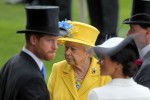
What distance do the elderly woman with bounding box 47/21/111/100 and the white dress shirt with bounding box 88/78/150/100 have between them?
1.08 m

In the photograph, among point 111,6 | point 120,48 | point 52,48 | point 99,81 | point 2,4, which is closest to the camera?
point 120,48

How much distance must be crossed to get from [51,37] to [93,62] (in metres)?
0.90

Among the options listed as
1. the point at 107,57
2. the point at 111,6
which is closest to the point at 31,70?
the point at 107,57

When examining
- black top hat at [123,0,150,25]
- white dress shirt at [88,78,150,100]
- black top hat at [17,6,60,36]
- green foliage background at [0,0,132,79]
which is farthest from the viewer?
green foliage background at [0,0,132,79]

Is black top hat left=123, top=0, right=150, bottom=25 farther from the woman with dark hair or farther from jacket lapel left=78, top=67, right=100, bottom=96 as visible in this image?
the woman with dark hair

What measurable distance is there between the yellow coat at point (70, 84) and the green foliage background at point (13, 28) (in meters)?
3.10

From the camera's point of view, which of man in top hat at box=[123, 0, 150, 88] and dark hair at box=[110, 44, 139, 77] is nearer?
dark hair at box=[110, 44, 139, 77]

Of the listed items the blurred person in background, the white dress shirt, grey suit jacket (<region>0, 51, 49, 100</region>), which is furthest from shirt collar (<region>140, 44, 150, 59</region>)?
the blurred person in background

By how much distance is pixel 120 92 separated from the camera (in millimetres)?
7070

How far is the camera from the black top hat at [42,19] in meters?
7.59

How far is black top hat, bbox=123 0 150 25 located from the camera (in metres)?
8.70

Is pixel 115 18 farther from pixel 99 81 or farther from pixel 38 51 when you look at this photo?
pixel 38 51

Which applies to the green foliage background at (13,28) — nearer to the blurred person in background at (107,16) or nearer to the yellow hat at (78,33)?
the blurred person in background at (107,16)

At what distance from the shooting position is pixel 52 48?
24.9 ft
